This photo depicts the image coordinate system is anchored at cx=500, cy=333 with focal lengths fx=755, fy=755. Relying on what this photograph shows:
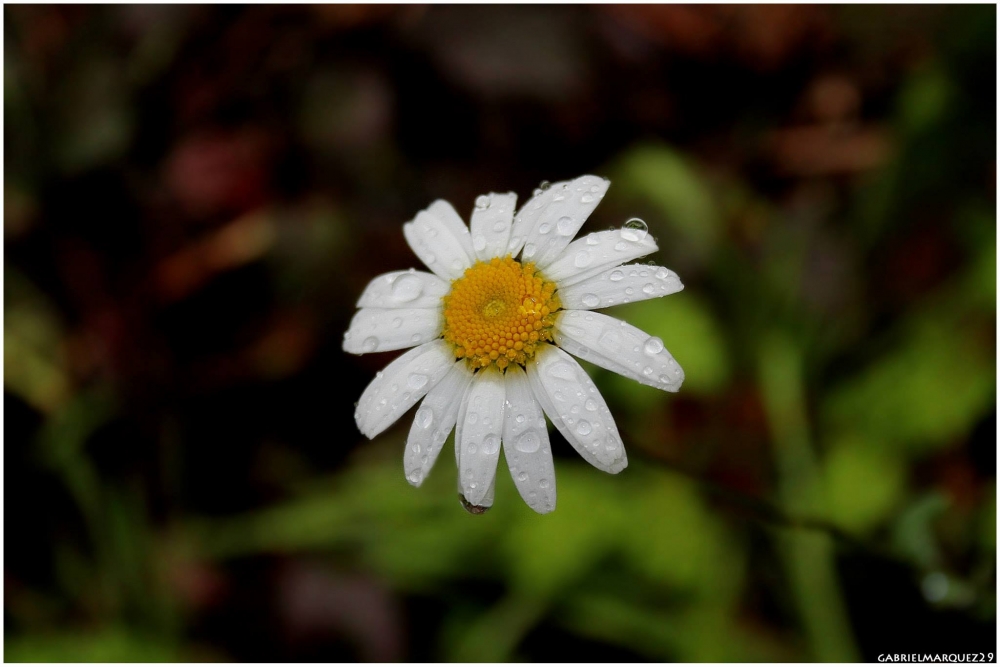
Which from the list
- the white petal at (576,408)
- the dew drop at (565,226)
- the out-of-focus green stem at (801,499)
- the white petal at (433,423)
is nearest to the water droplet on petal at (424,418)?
the white petal at (433,423)

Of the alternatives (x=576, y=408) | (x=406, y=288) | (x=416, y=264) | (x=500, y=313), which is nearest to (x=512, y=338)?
(x=500, y=313)

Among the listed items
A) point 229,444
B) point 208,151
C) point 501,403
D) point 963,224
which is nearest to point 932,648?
point 963,224

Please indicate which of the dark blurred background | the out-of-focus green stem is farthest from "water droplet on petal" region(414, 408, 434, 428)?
the out-of-focus green stem

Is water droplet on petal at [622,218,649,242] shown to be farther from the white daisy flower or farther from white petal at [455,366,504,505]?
white petal at [455,366,504,505]

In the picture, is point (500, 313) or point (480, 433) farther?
point (500, 313)

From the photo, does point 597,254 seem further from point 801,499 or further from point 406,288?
point 801,499

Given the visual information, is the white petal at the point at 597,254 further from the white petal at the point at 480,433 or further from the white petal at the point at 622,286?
the white petal at the point at 480,433

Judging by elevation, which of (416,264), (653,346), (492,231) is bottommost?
(653,346)

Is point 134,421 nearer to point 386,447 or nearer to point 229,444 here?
point 229,444
